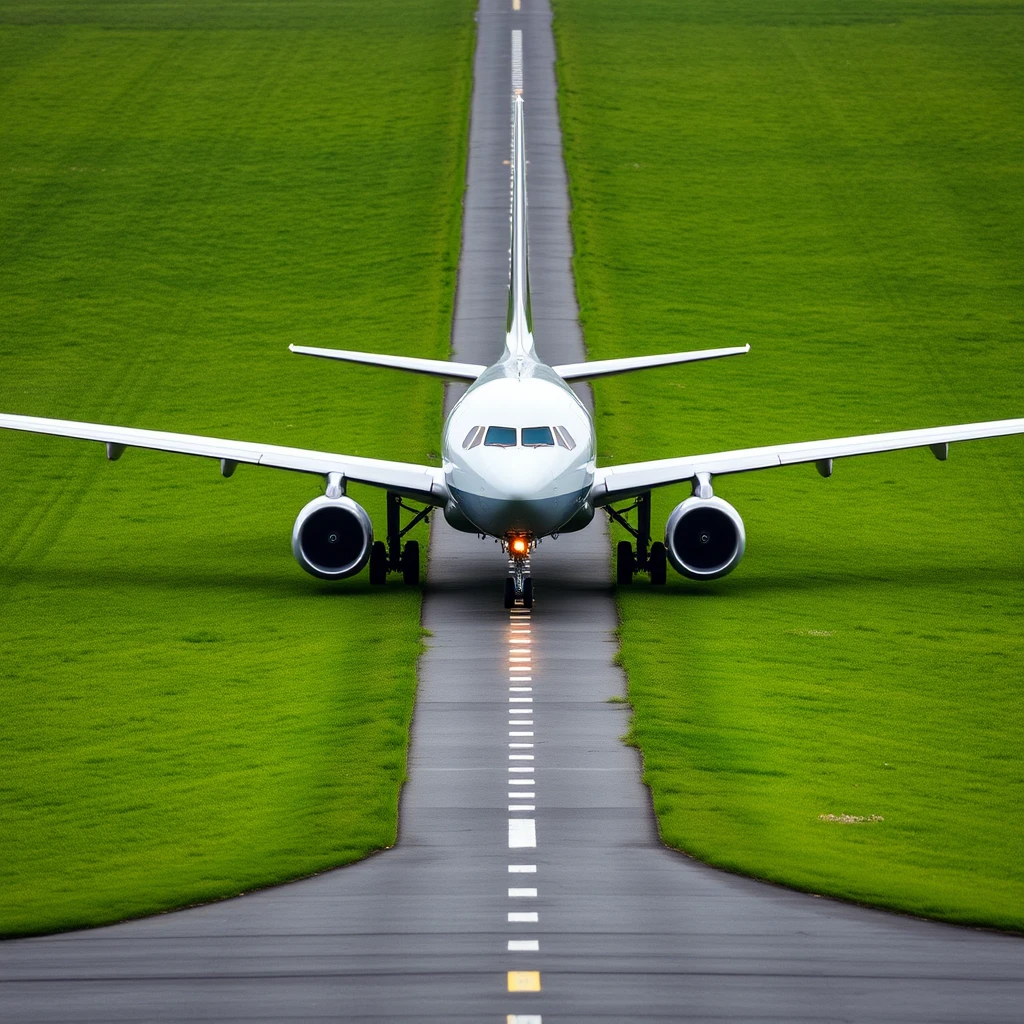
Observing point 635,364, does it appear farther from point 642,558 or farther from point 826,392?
point 826,392

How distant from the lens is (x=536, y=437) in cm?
5100

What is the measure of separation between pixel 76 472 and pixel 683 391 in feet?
83.6

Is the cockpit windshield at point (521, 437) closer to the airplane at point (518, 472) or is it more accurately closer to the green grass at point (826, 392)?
the airplane at point (518, 472)

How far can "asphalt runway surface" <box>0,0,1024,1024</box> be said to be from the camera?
1149 inches

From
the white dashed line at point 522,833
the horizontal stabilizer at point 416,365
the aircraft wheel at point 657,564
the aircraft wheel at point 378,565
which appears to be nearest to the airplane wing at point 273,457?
the aircraft wheel at point 378,565

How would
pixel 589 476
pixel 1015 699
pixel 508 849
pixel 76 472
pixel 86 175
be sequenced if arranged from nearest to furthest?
pixel 508 849, pixel 1015 699, pixel 589 476, pixel 76 472, pixel 86 175

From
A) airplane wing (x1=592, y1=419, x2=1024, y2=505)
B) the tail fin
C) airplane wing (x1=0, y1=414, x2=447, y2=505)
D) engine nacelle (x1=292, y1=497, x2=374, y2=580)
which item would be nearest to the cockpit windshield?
airplane wing (x1=0, y1=414, x2=447, y2=505)

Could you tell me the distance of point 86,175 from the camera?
12381 cm

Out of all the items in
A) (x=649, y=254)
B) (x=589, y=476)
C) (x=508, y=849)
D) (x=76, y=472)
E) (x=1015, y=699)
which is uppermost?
(x=649, y=254)

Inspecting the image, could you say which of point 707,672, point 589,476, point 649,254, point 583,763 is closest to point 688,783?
point 583,763

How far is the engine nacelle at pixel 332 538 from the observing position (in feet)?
174

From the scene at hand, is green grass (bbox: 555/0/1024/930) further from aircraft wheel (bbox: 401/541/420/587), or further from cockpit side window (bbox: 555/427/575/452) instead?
aircraft wheel (bbox: 401/541/420/587)

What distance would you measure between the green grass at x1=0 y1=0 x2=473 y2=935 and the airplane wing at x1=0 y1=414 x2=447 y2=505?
3.21m

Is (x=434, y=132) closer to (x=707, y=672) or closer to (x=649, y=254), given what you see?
(x=649, y=254)
